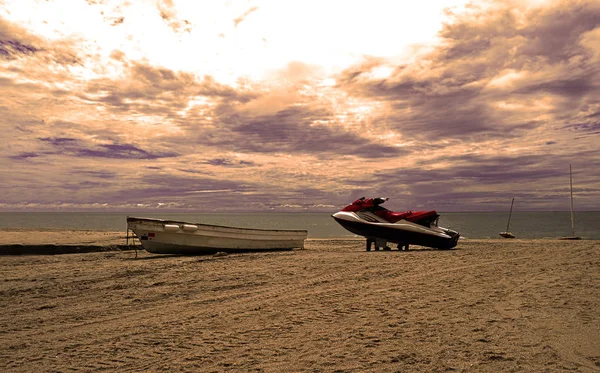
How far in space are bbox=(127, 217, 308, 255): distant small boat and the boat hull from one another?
14.6 feet

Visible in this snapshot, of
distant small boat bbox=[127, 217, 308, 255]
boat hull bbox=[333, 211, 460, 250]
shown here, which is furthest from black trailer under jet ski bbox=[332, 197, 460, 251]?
distant small boat bbox=[127, 217, 308, 255]

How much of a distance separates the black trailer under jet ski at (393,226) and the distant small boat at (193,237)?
4203mm

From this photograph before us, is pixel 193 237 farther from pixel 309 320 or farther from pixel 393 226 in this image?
pixel 309 320

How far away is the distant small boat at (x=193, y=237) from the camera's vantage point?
16.2 metres

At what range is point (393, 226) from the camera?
1670cm

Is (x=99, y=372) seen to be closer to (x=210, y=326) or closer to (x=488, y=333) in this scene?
(x=210, y=326)

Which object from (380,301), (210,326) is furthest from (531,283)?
(210,326)

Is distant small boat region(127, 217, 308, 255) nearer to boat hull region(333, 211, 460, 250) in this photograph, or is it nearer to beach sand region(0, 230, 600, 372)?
boat hull region(333, 211, 460, 250)

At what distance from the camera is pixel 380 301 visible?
7.02 m

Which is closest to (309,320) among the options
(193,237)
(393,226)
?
(393,226)

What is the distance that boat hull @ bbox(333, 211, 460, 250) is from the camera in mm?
16688

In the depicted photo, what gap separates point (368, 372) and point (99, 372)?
9.60 ft

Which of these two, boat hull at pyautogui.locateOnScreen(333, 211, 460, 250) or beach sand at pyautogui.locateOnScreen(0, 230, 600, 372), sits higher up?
boat hull at pyautogui.locateOnScreen(333, 211, 460, 250)

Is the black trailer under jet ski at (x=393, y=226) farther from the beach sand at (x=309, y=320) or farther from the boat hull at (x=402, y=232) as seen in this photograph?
the beach sand at (x=309, y=320)
